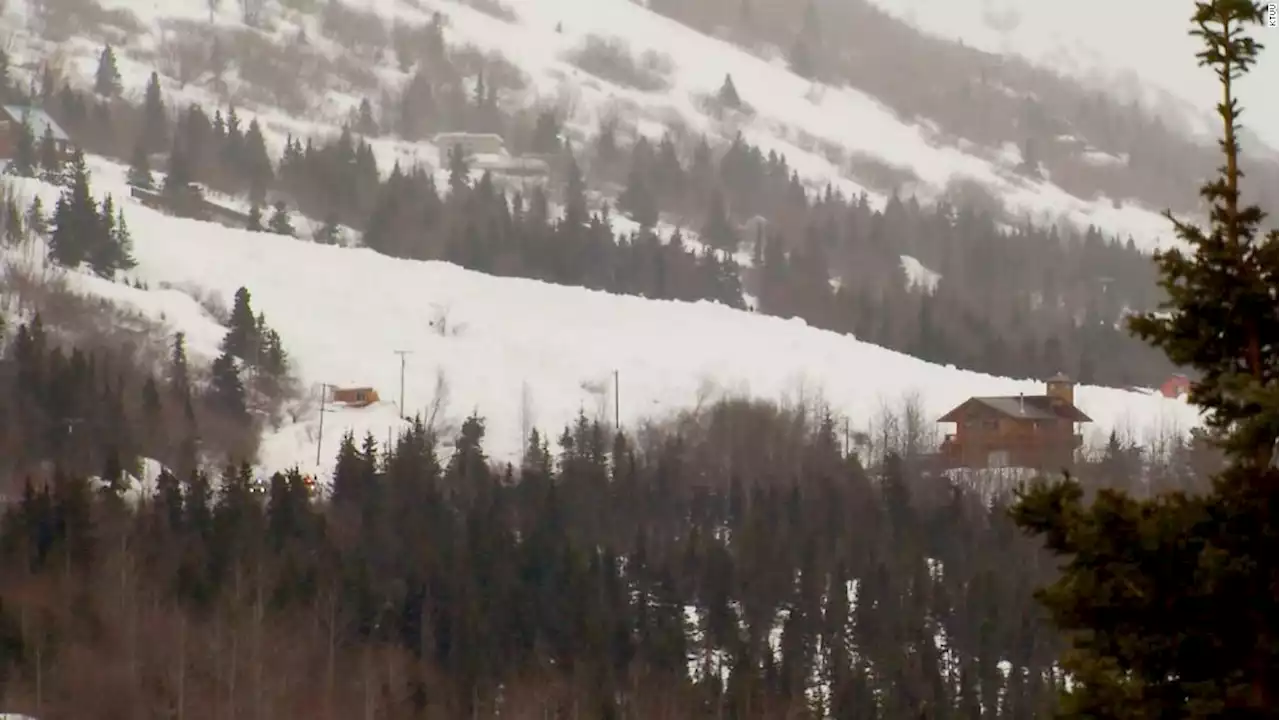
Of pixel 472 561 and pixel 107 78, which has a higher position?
pixel 107 78

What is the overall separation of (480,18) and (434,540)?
401 ft

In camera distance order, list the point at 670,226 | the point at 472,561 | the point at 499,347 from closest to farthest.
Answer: the point at 472,561 < the point at 499,347 < the point at 670,226

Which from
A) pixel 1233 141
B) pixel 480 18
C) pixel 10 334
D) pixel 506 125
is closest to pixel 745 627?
pixel 10 334

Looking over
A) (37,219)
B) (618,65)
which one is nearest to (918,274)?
(618,65)

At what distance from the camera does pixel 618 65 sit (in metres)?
159

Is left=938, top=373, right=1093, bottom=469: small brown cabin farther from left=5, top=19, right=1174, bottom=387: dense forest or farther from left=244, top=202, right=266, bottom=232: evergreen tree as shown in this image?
left=244, top=202, right=266, bottom=232: evergreen tree

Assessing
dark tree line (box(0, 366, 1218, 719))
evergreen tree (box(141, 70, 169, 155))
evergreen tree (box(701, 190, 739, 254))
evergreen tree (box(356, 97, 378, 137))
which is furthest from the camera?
evergreen tree (box(356, 97, 378, 137))

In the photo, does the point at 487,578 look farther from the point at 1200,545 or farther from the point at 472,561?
the point at 1200,545

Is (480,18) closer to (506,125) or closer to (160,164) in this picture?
(506,125)

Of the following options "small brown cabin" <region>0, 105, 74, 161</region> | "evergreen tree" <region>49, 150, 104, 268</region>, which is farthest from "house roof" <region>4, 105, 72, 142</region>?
"evergreen tree" <region>49, 150, 104, 268</region>

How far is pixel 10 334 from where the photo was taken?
5916 cm

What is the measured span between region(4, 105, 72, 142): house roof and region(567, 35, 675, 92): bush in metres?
70.6

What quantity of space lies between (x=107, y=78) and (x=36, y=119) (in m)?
21.7

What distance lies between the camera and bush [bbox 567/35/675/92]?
517 ft
